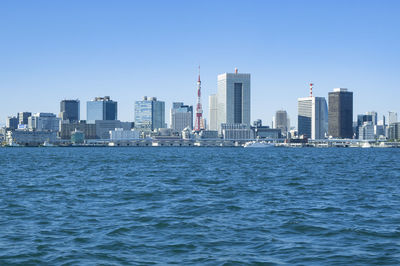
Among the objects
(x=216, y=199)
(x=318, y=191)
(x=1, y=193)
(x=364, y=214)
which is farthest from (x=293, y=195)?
(x=1, y=193)

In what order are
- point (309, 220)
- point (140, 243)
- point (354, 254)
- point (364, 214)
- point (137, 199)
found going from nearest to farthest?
1. point (354, 254)
2. point (140, 243)
3. point (309, 220)
4. point (364, 214)
5. point (137, 199)

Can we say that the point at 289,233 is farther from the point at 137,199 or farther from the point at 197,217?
the point at 137,199

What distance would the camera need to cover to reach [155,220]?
1076 inches

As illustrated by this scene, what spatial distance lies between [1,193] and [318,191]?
25.1 m

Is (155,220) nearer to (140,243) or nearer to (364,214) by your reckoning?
(140,243)

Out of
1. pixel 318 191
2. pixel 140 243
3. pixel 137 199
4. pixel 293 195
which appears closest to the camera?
pixel 140 243

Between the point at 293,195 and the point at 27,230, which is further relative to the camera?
the point at 293,195

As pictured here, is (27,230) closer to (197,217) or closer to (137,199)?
(197,217)

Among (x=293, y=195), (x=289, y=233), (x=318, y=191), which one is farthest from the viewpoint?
(x=318, y=191)

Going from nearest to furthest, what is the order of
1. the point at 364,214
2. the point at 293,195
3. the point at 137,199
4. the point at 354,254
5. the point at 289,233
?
the point at 354,254 < the point at 289,233 < the point at 364,214 < the point at 137,199 < the point at 293,195

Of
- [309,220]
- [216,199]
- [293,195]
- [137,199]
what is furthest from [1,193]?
[309,220]

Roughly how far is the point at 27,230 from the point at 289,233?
1225 centimetres

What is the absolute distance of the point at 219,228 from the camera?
2497cm

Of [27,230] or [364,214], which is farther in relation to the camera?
[364,214]
